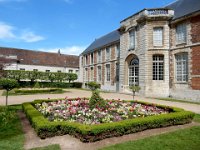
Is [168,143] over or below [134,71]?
below

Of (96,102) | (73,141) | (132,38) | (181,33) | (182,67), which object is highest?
(132,38)

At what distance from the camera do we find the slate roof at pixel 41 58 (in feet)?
124

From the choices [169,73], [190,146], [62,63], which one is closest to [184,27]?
[169,73]

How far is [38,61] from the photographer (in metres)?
39.7

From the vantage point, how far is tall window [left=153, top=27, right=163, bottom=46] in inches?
679

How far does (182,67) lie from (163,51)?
2.33m

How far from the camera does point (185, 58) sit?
50.9 ft

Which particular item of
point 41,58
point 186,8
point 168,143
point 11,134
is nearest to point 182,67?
point 186,8

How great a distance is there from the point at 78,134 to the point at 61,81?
3030cm

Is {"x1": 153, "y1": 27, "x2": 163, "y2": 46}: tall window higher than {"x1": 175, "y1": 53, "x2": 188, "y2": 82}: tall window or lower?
higher

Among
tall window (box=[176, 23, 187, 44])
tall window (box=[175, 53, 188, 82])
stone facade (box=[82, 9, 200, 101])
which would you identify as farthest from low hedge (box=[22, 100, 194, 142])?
tall window (box=[176, 23, 187, 44])

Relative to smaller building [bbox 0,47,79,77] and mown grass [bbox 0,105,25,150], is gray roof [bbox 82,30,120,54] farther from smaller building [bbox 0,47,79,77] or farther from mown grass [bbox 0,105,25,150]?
mown grass [bbox 0,105,25,150]

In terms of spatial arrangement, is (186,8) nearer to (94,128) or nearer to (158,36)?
(158,36)

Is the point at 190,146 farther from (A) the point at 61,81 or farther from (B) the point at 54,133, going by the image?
(A) the point at 61,81
